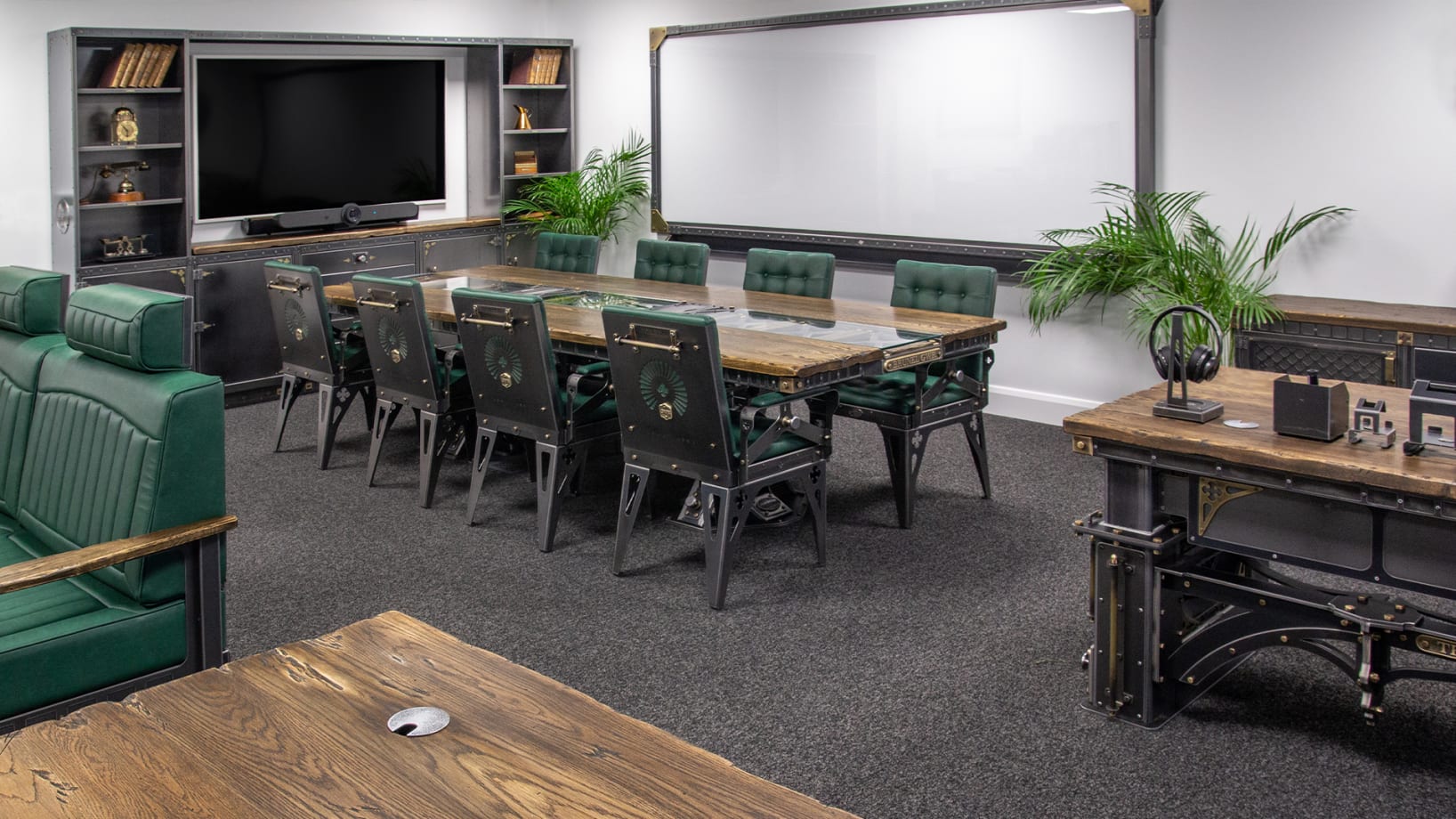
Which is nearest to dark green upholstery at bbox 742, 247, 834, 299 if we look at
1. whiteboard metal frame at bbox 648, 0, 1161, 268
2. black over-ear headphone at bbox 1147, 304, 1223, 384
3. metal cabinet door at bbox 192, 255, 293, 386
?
whiteboard metal frame at bbox 648, 0, 1161, 268

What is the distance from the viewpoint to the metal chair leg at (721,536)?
3.75 meters

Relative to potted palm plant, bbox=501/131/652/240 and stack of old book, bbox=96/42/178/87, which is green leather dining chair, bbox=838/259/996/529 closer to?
potted palm plant, bbox=501/131/652/240

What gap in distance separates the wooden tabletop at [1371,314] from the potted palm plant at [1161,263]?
11cm

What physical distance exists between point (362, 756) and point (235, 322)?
5.49 meters

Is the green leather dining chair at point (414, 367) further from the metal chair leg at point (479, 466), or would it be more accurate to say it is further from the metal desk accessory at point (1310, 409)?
the metal desk accessory at point (1310, 409)

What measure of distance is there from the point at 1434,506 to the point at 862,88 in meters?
4.66

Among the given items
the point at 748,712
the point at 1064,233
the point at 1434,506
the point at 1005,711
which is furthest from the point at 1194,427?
the point at 1064,233

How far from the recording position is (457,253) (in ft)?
25.2

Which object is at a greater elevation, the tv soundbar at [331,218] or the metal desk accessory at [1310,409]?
the tv soundbar at [331,218]

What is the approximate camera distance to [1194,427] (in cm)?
280

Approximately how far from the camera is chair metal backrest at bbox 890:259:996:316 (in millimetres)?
4820

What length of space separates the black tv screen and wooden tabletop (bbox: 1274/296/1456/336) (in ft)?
16.7

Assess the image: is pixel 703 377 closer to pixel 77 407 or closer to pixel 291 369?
pixel 77 407

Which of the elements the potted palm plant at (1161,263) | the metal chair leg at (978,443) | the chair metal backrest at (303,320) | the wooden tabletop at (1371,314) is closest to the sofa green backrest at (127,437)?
the chair metal backrest at (303,320)
